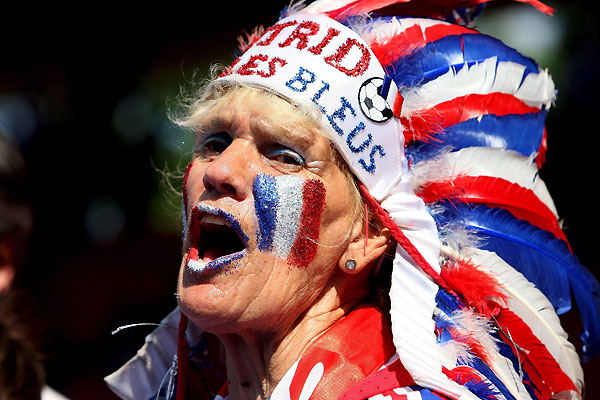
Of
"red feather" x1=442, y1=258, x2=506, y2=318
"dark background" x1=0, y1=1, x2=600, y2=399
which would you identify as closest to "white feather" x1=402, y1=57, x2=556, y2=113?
"red feather" x1=442, y1=258, x2=506, y2=318

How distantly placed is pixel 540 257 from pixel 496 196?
0.30 meters

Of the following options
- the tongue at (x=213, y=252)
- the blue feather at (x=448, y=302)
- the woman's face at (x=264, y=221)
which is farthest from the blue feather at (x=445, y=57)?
the tongue at (x=213, y=252)

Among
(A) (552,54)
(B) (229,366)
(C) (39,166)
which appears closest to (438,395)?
(B) (229,366)

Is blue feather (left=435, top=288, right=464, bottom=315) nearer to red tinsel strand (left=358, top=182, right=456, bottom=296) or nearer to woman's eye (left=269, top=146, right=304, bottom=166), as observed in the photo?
red tinsel strand (left=358, top=182, right=456, bottom=296)

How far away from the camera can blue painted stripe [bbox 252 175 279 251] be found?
7.14ft

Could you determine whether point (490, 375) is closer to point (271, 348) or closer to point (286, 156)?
point (271, 348)

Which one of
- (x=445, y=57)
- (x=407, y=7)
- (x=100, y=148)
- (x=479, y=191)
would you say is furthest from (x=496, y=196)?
(x=100, y=148)

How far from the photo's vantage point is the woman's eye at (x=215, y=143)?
2.39 metres

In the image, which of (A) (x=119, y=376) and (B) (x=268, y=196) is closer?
(B) (x=268, y=196)

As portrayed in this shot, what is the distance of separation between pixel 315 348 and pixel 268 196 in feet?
1.76

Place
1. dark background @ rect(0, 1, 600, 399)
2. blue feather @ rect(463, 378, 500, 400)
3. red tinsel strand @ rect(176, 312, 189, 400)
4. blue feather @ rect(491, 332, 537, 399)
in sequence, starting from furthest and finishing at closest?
dark background @ rect(0, 1, 600, 399)
red tinsel strand @ rect(176, 312, 189, 400)
blue feather @ rect(491, 332, 537, 399)
blue feather @ rect(463, 378, 500, 400)

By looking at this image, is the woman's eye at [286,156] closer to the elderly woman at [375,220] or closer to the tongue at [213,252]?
the elderly woman at [375,220]

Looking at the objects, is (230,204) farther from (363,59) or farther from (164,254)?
(164,254)

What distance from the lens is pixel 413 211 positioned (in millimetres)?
2340
